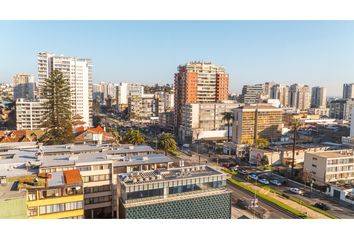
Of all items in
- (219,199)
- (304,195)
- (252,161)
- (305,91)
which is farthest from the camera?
(305,91)

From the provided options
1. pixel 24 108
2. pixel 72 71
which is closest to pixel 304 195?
pixel 24 108

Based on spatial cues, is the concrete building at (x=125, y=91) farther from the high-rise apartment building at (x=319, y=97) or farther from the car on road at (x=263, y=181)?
the car on road at (x=263, y=181)

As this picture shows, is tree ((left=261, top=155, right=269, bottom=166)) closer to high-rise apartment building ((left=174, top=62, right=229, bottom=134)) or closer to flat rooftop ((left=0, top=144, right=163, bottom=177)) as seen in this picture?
flat rooftop ((left=0, top=144, right=163, bottom=177))

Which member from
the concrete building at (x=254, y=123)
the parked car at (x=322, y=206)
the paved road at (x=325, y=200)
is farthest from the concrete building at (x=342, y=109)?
the parked car at (x=322, y=206)

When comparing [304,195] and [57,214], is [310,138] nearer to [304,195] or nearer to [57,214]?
[304,195]

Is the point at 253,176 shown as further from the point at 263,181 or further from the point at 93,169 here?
the point at 93,169

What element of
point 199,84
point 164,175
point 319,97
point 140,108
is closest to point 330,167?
point 164,175

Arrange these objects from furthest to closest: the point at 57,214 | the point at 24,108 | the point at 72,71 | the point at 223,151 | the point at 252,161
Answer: the point at 72,71 < the point at 24,108 < the point at 223,151 < the point at 252,161 < the point at 57,214
